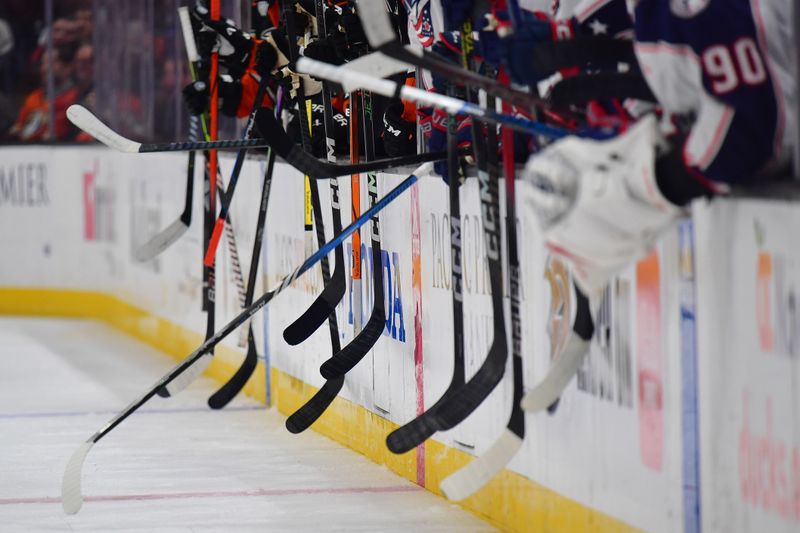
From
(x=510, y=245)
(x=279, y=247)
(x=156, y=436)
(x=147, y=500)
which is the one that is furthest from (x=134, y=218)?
(x=510, y=245)

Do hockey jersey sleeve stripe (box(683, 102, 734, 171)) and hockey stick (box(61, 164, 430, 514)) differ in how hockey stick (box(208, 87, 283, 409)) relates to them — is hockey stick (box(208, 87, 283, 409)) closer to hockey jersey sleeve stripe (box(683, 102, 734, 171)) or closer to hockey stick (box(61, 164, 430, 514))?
hockey stick (box(61, 164, 430, 514))

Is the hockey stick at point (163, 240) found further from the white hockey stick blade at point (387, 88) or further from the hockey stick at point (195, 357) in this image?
the white hockey stick blade at point (387, 88)

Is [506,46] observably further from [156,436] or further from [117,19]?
[117,19]

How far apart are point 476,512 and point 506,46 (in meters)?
1.31

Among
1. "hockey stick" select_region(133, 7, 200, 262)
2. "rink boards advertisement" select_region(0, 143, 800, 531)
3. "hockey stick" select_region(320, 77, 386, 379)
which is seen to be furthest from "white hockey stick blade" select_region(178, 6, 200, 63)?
"hockey stick" select_region(320, 77, 386, 379)

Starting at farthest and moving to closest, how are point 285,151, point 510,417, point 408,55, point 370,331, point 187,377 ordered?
point 187,377 < point 370,331 < point 285,151 < point 510,417 < point 408,55

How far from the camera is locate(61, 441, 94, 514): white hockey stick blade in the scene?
368 cm

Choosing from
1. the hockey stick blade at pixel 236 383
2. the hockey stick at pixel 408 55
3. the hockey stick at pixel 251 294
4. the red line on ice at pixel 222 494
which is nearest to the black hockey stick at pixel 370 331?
the red line on ice at pixel 222 494

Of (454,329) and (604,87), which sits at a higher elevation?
(604,87)

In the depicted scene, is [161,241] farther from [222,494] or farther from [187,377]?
[222,494]

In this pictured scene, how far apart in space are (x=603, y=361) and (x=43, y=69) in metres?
6.94

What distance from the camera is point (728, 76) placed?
237 centimetres

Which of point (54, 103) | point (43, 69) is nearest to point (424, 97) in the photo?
point (54, 103)

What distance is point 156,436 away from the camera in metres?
5.01
